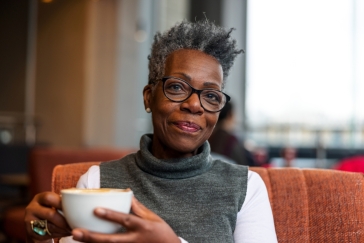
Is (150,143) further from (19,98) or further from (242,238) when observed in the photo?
(19,98)

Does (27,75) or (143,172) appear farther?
(27,75)

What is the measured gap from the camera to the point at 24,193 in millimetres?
4320

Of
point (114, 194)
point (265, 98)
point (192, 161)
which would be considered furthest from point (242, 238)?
point (265, 98)

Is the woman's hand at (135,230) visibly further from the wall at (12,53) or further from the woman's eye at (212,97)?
the wall at (12,53)

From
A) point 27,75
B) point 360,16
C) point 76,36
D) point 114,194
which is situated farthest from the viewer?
point 360,16

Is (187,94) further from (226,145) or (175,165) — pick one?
(226,145)

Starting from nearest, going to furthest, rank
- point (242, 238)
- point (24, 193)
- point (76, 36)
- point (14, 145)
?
1. point (242, 238)
2. point (24, 193)
3. point (14, 145)
4. point (76, 36)

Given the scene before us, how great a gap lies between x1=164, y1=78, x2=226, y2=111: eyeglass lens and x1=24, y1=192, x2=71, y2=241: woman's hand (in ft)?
1.52

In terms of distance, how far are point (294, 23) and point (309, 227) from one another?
6.78 metres

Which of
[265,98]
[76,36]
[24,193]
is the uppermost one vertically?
[76,36]

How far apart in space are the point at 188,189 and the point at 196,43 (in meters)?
0.38

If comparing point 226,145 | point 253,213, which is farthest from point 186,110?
point 226,145

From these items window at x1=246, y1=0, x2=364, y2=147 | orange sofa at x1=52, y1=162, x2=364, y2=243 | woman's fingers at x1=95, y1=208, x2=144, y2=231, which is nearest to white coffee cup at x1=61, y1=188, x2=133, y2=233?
woman's fingers at x1=95, y1=208, x2=144, y2=231

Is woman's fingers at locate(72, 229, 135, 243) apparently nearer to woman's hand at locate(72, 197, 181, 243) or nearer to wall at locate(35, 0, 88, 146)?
woman's hand at locate(72, 197, 181, 243)
